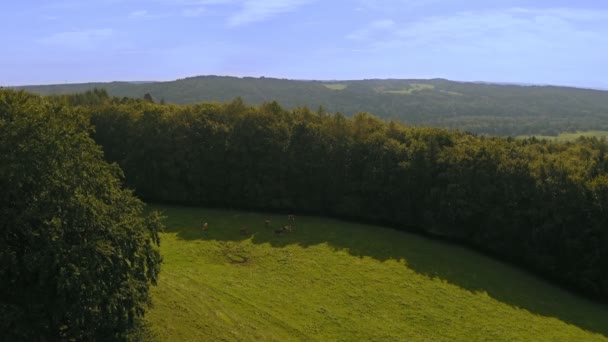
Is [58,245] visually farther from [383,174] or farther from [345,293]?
[383,174]

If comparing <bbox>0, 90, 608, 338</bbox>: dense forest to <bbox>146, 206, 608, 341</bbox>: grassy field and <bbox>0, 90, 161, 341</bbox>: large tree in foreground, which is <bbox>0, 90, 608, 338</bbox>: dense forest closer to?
<bbox>0, 90, 161, 341</bbox>: large tree in foreground

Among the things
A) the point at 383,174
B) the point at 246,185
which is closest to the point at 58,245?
the point at 246,185

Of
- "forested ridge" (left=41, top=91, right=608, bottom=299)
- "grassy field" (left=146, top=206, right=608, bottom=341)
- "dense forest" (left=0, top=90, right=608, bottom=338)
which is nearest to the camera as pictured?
"dense forest" (left=0, top=90, right=608, bottom=338)

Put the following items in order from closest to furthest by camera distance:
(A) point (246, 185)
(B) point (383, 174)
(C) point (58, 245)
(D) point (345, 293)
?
(C) point (58, 245) → (D) point (345, 293) → (B) point (383, 174) → (A) point (246, 185)

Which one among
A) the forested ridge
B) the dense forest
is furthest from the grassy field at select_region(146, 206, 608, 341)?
the dense forest

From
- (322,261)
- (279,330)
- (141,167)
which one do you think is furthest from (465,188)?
(141,167)

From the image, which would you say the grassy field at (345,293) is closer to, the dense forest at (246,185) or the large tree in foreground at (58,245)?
the dense forest at (246,185)

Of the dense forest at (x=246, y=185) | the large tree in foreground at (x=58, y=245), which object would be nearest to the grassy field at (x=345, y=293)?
the dense forest at (x=246, y=185)
